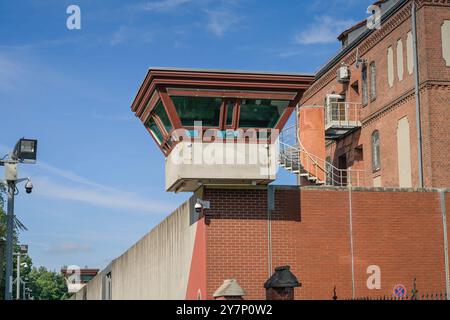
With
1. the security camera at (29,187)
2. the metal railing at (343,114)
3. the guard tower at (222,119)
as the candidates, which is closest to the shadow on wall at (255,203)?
the guard tower at (222,119)

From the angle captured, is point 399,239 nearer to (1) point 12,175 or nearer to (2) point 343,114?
(1) point 12,175

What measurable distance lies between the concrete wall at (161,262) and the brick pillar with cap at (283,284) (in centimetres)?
358

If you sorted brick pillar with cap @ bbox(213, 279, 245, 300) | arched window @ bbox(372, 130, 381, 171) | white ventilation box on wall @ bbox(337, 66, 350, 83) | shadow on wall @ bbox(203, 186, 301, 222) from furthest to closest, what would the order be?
white ventilation box on wall @ bbox(337, 66, 350, 83)
arched window @ bbox(372, 130, 381, 171)
shadow on wall @ bbox(203, 186, 301, 222)
brick pillar with cap @ bbox(213, 279, 245, 300)

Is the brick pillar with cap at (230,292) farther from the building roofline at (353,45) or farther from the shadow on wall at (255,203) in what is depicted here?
the building roofline at (353,45)

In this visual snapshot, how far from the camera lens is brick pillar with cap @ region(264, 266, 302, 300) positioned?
19791 millimetres

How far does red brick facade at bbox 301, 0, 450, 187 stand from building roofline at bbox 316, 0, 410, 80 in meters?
0.19

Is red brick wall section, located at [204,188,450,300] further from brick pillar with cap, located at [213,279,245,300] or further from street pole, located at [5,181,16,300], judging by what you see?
street pole, located at [5,181,16,300]

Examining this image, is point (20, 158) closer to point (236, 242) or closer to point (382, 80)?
point (236, 242)

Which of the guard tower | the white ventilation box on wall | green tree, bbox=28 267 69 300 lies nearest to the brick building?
the guard tower

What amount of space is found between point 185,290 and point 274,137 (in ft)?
19.7

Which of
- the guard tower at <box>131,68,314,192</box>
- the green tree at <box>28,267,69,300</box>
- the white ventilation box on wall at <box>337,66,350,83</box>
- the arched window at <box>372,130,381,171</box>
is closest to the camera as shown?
the guard tower at <box>131,68,314,192</box>

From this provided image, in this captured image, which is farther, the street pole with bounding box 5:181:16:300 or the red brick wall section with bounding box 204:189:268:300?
the red brick wall section with bounding box 204:189:268:300

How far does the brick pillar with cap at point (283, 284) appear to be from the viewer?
64.9ft
